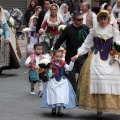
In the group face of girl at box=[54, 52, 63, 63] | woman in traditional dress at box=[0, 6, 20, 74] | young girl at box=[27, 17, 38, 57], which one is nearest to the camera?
face of girl at box=[54, 52, 63, 63]

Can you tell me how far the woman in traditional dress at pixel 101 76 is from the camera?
31.2 feet

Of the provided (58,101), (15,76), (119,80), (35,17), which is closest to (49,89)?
(58,101)

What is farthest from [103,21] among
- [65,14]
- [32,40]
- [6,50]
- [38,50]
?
[65,14]

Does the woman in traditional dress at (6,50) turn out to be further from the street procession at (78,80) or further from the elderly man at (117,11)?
the elderly man at (117,11)

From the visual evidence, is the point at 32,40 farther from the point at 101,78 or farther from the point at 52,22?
the point at 101,78

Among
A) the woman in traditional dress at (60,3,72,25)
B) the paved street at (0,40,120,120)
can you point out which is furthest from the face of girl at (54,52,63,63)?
the woman in traditional dress at (60,3,72,25)

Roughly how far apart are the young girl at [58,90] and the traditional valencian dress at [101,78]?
0.69 feet

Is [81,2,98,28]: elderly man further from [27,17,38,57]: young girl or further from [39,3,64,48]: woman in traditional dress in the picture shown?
[27,17,38,57]: young girl

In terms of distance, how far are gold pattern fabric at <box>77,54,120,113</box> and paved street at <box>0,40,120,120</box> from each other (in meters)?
0.37

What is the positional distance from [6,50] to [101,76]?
6.04 meters

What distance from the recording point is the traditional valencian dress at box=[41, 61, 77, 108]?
9922 millimetres

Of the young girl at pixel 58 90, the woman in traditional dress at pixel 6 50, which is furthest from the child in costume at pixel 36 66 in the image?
the woman in traditional dress at pixel 6 50

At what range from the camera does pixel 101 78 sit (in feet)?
31.3

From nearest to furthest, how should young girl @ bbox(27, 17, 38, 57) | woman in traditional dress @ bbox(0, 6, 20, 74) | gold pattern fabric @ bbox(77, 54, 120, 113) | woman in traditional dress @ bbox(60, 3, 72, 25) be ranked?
gold pattern fabric @ bbox(77, 54, 120, 113) < woman in traditional dress @ bbox(0, 6, 20, 74) < young girl @ bbox(27, 17, 38, 57) < woman in traditional dress @ bbox(60, 3, 72, 25)
